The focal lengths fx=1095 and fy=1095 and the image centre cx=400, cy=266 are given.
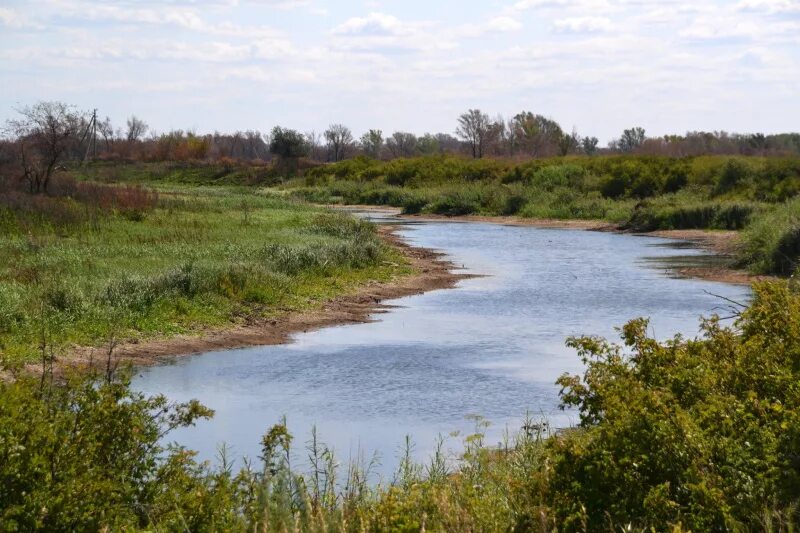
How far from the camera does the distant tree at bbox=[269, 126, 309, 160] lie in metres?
95.0

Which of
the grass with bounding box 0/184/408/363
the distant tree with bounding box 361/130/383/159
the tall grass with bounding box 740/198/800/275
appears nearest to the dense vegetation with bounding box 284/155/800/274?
the tall grass with bounding box 740/198/800/275

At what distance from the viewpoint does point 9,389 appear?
6059mm

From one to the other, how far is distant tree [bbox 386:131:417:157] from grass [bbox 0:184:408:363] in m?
104

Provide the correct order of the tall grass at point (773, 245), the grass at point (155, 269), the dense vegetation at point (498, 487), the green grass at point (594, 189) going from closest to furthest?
the dense vegetation at point (498, 487) < the grass at point (155, 269) < the tall grass at point (773, 245) < the green grass at point (594, 189)

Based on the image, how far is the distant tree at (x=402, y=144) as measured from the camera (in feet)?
455

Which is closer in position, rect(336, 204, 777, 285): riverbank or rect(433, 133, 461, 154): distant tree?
rect(336, 204, 777, 285): riverbank

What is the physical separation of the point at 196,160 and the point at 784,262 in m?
79.5

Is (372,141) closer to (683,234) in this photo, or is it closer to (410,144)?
(410,144)

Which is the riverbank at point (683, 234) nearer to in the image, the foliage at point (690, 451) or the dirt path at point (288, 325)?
the dirt path at point (288, 325)

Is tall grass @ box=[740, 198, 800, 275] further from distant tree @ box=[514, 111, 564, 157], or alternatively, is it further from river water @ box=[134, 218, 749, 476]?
distant tree @ box=[514, 111, 564, 157]

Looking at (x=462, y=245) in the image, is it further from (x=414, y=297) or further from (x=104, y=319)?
(x=104, y=319)

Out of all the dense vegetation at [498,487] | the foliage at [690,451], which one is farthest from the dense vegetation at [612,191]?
the dense vegetation at [498,487]

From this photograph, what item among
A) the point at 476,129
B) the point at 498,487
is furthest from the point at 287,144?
the point at 498,487

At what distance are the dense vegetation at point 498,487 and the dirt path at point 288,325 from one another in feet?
15.5
